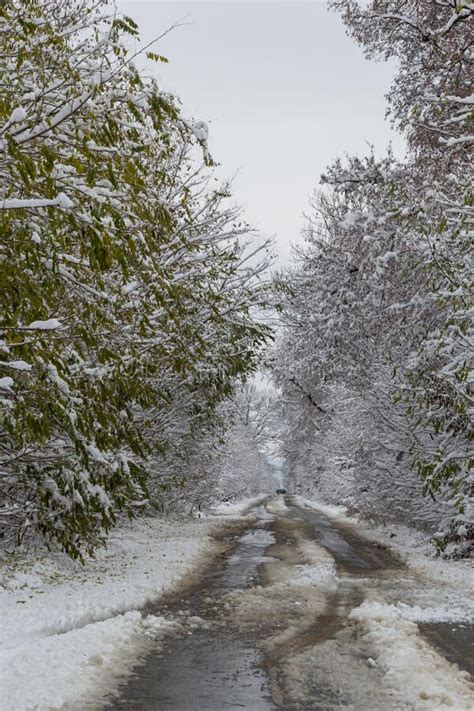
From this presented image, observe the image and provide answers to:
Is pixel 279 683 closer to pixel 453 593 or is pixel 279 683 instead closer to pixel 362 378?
pixel 453 593

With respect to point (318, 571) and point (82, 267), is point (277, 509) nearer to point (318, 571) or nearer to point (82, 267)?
point (318, 571)

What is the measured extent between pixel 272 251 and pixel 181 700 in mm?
10137

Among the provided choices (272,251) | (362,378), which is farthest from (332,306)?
(272,251)

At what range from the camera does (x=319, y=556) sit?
51.3ft

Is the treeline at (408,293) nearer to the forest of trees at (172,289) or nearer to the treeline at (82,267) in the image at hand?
the forest of trees at (172,289)

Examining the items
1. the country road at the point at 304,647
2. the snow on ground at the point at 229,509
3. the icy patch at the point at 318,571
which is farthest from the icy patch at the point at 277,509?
the country road at the point at 304,647

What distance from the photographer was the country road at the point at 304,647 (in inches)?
228

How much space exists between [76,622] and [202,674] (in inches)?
94.4

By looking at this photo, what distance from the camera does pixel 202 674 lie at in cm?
650

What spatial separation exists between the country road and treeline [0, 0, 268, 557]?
2.23 meters

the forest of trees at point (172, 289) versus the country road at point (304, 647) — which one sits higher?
the forest of trees at point (172, 289)

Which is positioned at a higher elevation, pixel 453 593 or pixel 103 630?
pixel 103 630

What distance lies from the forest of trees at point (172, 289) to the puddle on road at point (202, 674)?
2135mm

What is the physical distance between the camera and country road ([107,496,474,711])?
5.79 m
